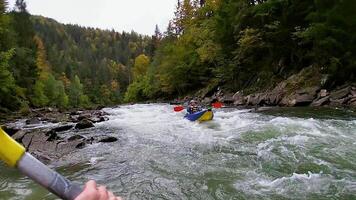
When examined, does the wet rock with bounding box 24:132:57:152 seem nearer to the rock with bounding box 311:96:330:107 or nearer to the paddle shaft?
the paddle shaft

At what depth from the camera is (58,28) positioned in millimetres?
192875

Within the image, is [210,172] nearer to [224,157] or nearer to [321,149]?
[224,157]

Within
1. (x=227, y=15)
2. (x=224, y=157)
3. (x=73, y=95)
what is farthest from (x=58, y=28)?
(x=224, y=157)

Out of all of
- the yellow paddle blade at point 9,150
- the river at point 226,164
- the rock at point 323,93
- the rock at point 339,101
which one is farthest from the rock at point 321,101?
the yellow paddle blade at point 9,150

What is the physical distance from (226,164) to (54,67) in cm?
8492

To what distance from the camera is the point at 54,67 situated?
8775cm

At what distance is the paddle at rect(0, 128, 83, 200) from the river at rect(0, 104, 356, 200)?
19.3 ft

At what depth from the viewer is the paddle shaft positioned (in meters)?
1.12

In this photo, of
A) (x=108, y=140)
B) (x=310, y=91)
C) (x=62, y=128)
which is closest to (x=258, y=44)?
(x=310, y=91)

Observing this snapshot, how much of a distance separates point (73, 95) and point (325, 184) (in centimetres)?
6571

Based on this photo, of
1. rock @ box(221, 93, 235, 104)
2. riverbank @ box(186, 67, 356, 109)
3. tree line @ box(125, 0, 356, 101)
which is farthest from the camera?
rock @ box(221, 93, 235, 104)

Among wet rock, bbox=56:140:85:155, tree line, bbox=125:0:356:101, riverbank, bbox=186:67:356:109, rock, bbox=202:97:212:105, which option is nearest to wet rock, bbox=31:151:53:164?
wet rock, bbox=56:140:85:155

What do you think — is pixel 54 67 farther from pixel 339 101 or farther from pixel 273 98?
pixel 339 101

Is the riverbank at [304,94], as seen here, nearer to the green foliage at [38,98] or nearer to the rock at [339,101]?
the rock at [339,101]
